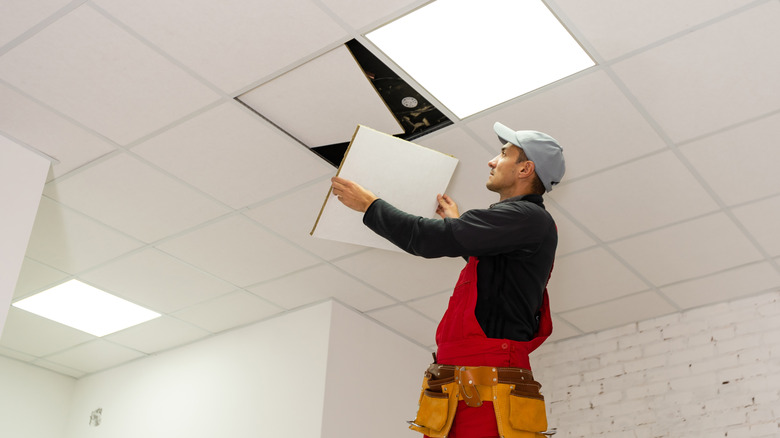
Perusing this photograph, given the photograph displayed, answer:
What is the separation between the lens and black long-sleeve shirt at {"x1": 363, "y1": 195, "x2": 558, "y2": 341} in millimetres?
2209

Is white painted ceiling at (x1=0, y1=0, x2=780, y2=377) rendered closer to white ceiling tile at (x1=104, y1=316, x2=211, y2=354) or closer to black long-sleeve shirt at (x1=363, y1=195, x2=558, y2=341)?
white ceiling tile at (x1=104, y1=316, x2=211, y2=354)

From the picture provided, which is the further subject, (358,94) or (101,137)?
(101,137)

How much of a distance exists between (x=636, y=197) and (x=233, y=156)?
198 centimetres

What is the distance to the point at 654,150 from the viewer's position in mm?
3648

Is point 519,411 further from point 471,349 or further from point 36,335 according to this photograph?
point 36,335

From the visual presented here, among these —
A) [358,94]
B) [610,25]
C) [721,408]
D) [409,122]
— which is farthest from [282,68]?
[721,408]

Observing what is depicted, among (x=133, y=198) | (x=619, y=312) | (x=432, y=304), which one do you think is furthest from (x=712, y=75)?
(x=133, y=198)

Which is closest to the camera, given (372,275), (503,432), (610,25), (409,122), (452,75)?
(503,432)

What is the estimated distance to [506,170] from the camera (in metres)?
2.54

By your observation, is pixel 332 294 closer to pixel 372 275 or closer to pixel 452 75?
pixel 372 275

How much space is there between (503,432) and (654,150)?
200 centimetres

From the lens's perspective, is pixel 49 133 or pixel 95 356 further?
pixel 95 356

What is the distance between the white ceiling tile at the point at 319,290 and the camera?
4.89 meters

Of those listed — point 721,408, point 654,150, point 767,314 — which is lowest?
point 721,408
